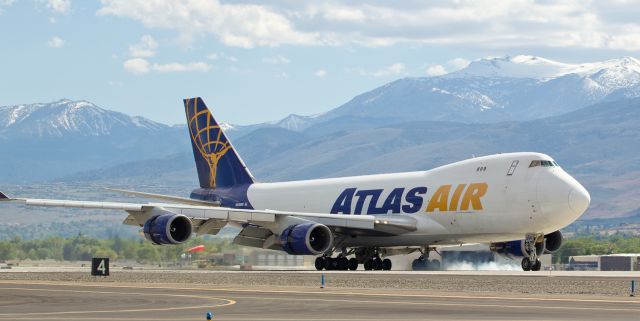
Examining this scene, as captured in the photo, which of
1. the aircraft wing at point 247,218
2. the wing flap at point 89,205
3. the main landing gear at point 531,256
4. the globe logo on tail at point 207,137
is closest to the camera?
the main landing gear at point 531,256

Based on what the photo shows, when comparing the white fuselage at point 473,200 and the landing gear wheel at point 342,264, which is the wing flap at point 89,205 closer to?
the landing gear wheel at point 342,264

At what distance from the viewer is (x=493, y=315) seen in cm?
2639

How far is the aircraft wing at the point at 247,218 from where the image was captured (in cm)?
5625

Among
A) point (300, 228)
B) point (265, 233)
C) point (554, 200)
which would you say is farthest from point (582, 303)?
point (265, 233)

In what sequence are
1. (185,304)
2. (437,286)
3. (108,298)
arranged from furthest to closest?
(437,286) < (108,298) < (185,304)

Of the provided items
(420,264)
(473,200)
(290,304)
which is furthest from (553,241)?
(290,304)

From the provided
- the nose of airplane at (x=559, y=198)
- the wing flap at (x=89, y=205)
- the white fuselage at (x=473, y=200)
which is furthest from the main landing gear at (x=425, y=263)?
the wing flap at (x=89, y=205)

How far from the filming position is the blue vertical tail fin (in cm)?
7025

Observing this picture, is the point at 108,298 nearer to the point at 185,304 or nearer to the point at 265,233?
the point at 185,304

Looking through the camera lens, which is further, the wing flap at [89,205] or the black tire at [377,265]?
the black tire at [377,265]

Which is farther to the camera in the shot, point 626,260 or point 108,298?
point 626,260

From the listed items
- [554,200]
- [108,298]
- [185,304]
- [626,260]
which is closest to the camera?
[185,304]

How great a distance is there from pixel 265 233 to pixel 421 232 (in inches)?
301

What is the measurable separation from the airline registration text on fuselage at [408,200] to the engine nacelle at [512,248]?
344cm
